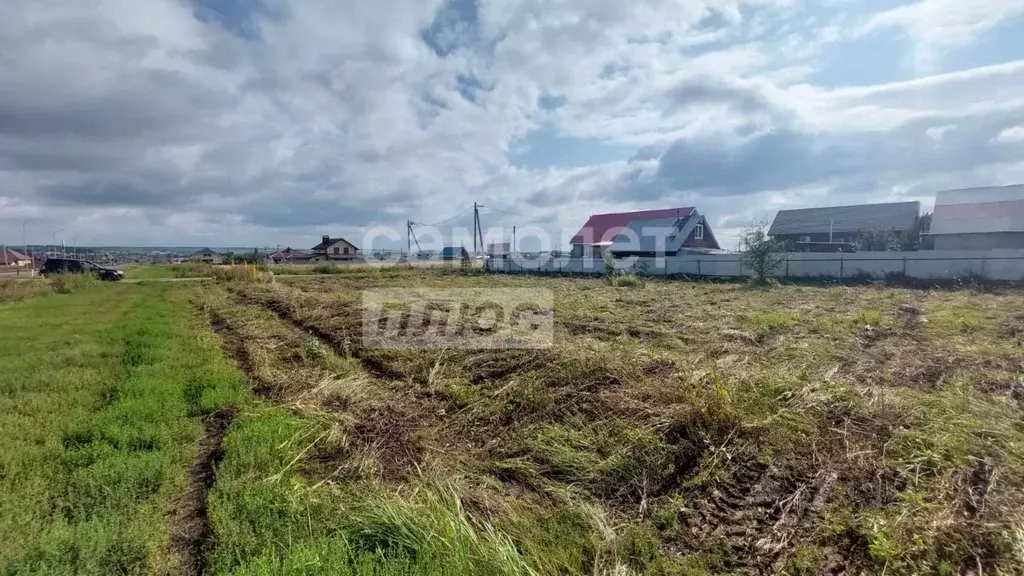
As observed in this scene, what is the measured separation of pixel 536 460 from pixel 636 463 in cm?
73

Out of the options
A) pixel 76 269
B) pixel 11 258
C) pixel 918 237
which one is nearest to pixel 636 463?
pixel 918 237

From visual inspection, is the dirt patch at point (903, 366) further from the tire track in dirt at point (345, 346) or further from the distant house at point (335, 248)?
the distant house at point (335, 248)

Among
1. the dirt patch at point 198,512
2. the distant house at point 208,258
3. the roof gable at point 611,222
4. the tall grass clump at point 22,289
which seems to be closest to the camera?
the dirt patch at point 198,512

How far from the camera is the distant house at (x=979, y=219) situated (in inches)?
812

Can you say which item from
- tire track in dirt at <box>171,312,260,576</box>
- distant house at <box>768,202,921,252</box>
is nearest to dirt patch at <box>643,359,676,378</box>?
tire track in dirt at <box>171,312,260,576</box>

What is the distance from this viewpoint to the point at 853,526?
2.51 meters

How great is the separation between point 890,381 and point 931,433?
63.3 inches

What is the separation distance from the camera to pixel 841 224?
29234 millimetres

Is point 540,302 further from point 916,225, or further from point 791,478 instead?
point 916,225

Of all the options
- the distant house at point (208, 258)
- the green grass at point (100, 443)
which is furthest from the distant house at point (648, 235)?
the distant house at point (208, 258)

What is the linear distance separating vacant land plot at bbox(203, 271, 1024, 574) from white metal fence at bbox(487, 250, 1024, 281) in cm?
1313

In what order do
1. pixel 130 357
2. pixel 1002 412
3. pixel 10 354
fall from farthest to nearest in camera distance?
pixel 10 354, pixel 130 357, pixel 1002 412

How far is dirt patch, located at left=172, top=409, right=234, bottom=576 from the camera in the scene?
2520 millimetres

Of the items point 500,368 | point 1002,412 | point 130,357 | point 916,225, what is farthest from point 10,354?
point 916,225
